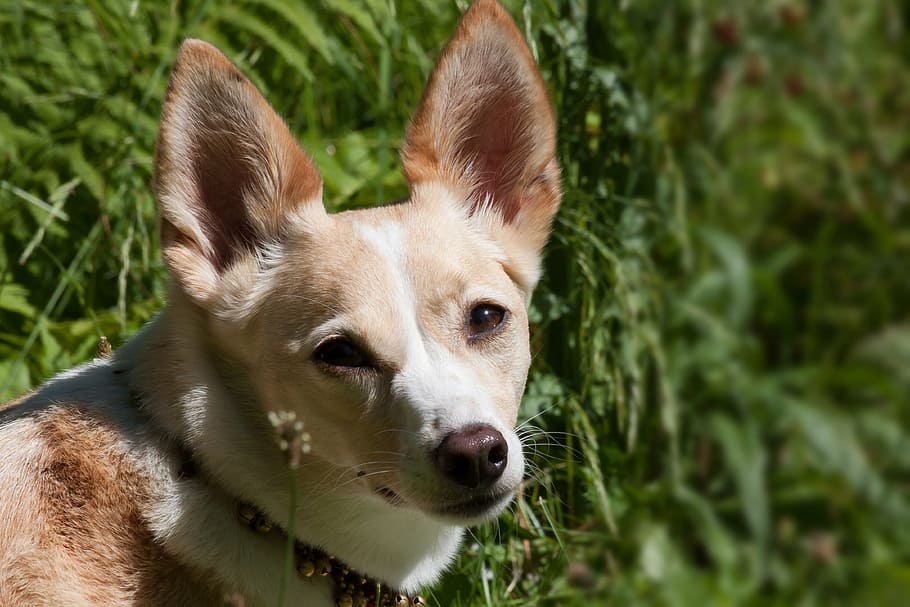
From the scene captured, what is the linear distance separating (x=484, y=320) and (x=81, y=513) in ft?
3.75

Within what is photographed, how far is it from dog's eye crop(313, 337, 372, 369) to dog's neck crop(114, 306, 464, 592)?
237mm

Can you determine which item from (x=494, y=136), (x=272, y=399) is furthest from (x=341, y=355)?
(x=494, y=136)

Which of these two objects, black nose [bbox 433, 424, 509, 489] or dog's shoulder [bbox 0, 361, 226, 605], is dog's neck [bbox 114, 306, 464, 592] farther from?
black nose [bbox 433, 424, 509, 489]

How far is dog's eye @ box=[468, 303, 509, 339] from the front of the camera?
2896mm

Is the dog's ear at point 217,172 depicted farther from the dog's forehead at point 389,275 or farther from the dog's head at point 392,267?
the dog's forehead at point 389,275

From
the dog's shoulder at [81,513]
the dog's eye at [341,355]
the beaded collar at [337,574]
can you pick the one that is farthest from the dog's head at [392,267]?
the dog's shoulder at [81,513]

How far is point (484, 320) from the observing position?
9.58 ft

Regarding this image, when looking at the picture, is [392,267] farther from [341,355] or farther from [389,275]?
[341,355]

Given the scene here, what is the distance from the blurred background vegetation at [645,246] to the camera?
195 cm

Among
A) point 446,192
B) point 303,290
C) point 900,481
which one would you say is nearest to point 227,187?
point 303,290

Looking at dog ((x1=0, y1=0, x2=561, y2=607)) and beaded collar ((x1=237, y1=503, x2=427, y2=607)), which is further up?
dog ((x1=0, y1=0, x2=561, y2=607))

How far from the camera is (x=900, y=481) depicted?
1.81 meters

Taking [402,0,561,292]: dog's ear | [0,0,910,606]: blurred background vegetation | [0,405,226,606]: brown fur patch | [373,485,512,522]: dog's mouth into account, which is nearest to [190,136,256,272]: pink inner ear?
[402,0,561,292]: dog's ear

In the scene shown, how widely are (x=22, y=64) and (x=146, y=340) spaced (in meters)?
2.61
